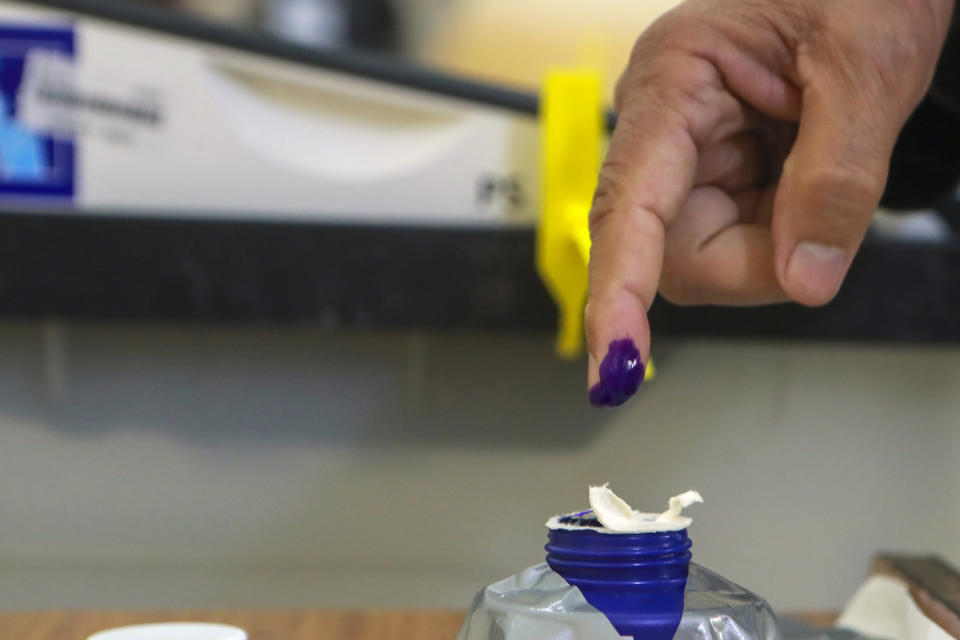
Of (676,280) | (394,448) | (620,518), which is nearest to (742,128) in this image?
(676,280)

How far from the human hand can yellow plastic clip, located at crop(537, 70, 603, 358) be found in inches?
9.6

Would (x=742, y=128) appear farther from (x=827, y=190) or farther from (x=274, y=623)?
(x=274, y=623)

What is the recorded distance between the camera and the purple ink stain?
0.39 metres

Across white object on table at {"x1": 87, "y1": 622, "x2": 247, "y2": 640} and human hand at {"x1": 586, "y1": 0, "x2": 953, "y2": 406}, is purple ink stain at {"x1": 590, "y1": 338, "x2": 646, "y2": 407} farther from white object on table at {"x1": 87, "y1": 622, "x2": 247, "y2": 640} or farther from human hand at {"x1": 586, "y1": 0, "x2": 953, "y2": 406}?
white object on table at {"x1": 87, "y1": 622, "x2": 247, "y2": 640}

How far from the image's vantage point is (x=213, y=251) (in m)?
0.76

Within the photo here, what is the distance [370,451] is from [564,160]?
1.02 feet

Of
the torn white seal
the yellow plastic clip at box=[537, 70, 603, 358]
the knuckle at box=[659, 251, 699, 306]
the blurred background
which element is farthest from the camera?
the blurred background

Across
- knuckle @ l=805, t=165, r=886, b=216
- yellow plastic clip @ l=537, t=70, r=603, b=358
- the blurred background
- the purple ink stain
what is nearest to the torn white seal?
the purple ink stain

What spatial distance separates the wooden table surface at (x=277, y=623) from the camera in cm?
57

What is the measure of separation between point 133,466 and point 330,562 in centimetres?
19

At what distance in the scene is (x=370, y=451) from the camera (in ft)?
2.94

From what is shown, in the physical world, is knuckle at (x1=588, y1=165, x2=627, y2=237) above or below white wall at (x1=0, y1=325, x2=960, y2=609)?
above

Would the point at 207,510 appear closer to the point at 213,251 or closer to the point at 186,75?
the point at 213,251

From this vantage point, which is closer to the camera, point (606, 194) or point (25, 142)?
point (606, 194)
